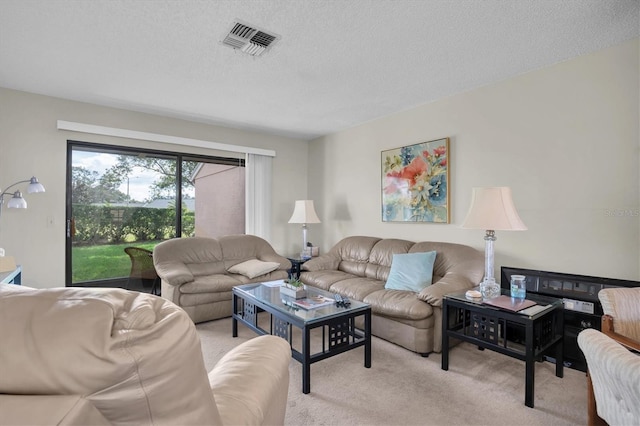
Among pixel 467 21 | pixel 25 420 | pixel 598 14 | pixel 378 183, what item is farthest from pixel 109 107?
pixel 598 14

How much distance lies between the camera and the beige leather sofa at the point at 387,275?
8.75 feet

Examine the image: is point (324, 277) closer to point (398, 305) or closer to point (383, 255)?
point (383, 255)

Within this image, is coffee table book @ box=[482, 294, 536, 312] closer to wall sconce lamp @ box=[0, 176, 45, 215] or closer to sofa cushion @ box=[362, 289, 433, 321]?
sofa cushion @ box=[362, 289, 433, 321]

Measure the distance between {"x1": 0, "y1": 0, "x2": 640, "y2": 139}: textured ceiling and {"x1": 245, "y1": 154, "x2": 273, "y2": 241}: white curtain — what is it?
1366 mm

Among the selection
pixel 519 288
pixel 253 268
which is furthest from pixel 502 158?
pixel 253 268

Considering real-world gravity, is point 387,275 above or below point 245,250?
below

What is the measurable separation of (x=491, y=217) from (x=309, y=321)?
148cm

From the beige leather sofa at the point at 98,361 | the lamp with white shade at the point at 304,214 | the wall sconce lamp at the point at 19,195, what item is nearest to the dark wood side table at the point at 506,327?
the beige leather sofa at the point at 98,361

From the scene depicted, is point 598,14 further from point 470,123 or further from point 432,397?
point 432,397

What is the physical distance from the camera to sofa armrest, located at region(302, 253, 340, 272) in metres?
4.12

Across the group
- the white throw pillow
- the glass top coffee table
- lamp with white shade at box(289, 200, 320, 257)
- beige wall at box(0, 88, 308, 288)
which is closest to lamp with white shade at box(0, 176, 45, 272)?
beige wall at box(0, 88, 308, 288)

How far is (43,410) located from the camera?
0.48 meters

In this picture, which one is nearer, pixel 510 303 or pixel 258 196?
pixel 510 303

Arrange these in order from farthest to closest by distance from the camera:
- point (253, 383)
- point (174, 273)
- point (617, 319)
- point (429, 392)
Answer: point (174, 273) → point (429, 392) → point (617, 319) → point (253, 383)
